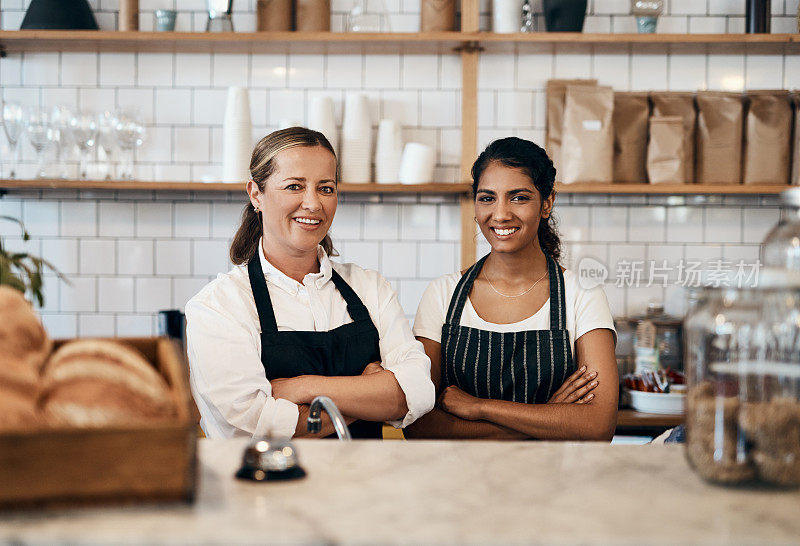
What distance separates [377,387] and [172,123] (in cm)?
198

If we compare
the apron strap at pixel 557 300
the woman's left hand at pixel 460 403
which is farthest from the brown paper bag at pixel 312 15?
the woman's left hand at pixel 460 403

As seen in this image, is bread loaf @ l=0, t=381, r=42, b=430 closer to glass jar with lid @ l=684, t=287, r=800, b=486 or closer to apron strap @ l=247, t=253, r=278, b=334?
glass jar with lid @ l=684, t=287, r=800, b=486

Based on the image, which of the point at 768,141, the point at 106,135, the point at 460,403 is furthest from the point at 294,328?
the point at 768,141

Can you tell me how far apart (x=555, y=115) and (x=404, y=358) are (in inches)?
63.1

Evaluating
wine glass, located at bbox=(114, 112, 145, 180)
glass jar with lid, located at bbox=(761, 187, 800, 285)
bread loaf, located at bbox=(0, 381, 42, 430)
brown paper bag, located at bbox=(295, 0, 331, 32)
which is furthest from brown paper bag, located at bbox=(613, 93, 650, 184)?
bread loaf, located at bbox=(0, 381, 42, 430)

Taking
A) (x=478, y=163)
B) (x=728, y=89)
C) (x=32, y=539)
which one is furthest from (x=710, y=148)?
(x=32, y=539)

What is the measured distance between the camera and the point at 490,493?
102cm

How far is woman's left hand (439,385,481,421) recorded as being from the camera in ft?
6.73

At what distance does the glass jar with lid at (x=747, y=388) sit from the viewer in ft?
3.35

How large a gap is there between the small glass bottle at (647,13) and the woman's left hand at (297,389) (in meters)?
2.16

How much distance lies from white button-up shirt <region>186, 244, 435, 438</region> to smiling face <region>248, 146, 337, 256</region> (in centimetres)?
10

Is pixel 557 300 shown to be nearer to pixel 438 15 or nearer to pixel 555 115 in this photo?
pixel 555 115

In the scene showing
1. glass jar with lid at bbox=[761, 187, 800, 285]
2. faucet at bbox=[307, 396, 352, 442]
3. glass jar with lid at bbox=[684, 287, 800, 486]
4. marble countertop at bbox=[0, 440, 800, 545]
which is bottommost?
marble countertop at bbox=[0, 440, 800, 545]

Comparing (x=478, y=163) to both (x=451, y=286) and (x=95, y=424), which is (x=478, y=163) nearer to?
(x=451, y=286)
